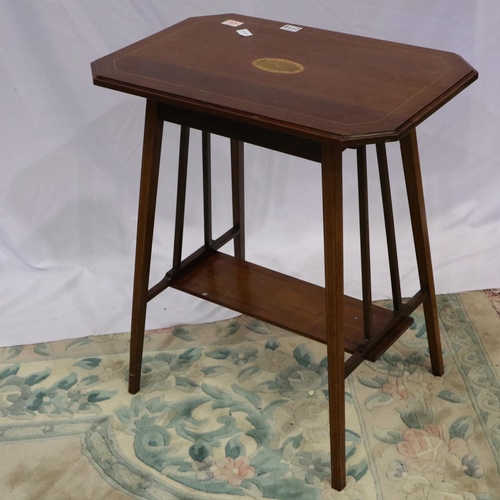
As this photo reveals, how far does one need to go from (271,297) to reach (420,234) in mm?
431

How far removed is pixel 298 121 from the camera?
1.68 m

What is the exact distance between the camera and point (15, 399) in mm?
2381

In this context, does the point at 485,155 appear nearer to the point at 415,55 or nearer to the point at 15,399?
the point at 415,55

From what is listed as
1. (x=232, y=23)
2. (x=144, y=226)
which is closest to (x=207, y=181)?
(x=144, y=226)

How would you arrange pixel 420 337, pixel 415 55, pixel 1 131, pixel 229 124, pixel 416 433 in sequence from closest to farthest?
pixel 229 124 → pixel 415 55 → pixel 416 433 → pixel 420 337 → pixel 1 131

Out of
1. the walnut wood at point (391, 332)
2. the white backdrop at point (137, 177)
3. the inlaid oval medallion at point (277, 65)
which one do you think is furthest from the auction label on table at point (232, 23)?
the walnut wood at point (391, 332)

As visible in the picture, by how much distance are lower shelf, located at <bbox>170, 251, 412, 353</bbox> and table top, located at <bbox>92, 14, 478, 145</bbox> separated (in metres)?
0.63

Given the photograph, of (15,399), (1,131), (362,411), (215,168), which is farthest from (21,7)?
(362,411)

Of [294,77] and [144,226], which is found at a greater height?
[294,77]

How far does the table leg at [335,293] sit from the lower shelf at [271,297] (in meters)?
0.17

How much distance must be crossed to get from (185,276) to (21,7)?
3.35 ft

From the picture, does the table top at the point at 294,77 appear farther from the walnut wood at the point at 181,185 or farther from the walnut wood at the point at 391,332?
the walnut wood at the point at 391,332

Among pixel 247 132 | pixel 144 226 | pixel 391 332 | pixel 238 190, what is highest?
pixel 247 132

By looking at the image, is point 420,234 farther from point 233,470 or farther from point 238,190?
point 233,470
